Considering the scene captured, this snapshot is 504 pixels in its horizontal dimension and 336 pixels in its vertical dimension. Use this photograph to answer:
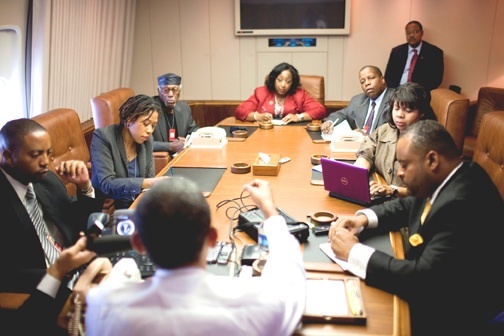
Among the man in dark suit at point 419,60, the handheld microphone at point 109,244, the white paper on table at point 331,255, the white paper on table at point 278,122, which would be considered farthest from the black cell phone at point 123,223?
the man in dark suit at point 419,60

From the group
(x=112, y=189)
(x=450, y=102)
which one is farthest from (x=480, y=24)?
(x=112, y=189)

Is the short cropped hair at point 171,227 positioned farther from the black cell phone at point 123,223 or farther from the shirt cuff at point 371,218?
the shirt cuff at point 371,218

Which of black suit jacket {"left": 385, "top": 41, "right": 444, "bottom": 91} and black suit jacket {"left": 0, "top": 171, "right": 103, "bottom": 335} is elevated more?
black suit jacket {"left": 385, "top": 41, "right": 444, "bottom": 91}

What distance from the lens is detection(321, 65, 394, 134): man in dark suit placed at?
11.9 ft

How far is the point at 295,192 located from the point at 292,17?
3737 millimetres

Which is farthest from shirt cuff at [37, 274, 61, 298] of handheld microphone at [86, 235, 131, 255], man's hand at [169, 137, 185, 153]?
man's hand at [169, 137, 185, 153]

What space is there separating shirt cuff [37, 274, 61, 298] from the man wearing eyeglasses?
217 cm

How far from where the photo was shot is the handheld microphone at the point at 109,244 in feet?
4.45

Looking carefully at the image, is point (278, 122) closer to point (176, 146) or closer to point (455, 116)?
point (176, 146)

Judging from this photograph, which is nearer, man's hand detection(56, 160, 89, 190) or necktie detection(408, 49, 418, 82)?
man's hand detection(56, 160, 89, 190)

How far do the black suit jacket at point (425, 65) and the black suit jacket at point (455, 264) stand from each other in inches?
156

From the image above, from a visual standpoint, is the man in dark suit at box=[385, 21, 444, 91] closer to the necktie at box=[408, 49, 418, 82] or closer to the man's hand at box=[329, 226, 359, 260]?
the necktie at box=[408, 49, 418, 82]

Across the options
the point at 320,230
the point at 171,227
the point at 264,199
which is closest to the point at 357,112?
the point at 320,230

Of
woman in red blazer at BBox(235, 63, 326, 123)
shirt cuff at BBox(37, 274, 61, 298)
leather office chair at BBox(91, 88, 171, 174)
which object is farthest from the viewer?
woman in red blazer at BBox(235, 63, 326, 123)
